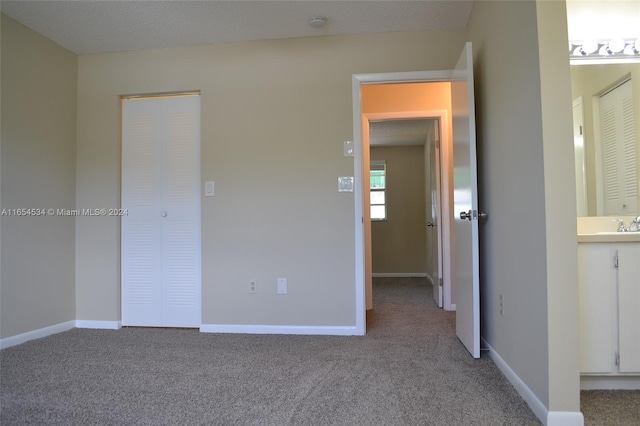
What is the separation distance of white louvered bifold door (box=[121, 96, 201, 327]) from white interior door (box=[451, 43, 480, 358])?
2.01 m

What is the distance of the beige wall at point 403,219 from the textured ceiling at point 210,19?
381 centimetres

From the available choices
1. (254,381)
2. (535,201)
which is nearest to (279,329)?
(254,381)

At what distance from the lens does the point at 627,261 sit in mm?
1715

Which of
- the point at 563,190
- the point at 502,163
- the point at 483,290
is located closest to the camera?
the point at 563,190

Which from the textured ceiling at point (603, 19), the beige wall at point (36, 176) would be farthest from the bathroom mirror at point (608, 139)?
the beige wall at point (36, 176)

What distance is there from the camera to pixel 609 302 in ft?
5.61

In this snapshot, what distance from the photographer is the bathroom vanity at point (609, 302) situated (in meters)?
1.71

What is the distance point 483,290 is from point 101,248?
2994 mm

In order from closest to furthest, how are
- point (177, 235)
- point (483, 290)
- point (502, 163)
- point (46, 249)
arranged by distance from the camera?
point (502, 163), point (483, 290), point (46, 249), point (177, 235)

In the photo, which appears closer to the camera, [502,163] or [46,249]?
[502,163]

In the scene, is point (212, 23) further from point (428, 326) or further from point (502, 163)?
point (428, 326)

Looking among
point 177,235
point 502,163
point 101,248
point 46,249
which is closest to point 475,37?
point 502,163

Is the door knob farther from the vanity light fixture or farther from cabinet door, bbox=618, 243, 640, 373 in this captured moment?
the vanity light fixture

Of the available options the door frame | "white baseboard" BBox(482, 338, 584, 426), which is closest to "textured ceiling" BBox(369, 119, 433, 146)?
the door frame
